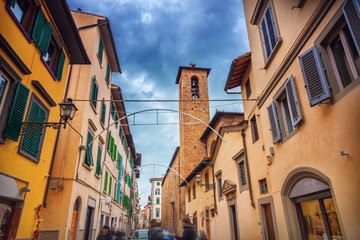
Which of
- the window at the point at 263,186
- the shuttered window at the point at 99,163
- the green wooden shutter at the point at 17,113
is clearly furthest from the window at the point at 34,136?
the window at the point at 263,186

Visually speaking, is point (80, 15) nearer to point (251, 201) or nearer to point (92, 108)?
point (92, 108)

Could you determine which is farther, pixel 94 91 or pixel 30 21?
pixel 94 91

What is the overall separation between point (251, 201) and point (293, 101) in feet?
17.6

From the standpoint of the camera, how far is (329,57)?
5.39 metres

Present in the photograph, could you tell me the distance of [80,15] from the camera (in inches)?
531

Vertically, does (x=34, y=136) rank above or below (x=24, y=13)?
below

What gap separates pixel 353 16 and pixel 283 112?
12.5ft

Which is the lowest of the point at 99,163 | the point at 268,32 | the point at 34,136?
the point at 34,136

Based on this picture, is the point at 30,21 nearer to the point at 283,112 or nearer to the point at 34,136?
the point at 34,136

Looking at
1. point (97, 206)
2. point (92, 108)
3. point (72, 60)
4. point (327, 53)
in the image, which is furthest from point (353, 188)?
point (97, 206)

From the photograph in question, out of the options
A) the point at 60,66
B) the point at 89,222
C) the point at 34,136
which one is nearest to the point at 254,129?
the point at 60,66

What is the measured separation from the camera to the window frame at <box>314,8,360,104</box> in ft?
15.4

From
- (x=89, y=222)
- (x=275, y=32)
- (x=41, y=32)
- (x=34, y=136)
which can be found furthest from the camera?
(x=89, y=222)

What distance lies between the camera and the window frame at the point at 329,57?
4.69 meters
